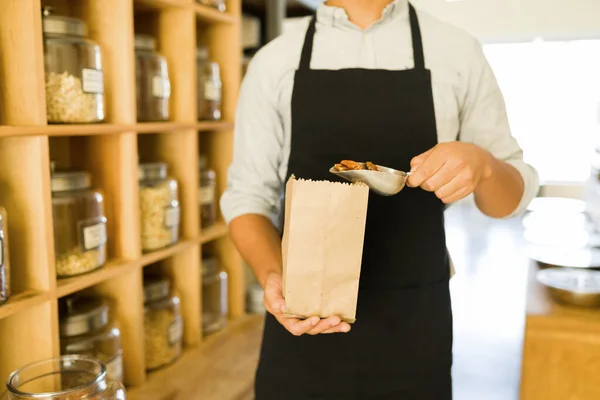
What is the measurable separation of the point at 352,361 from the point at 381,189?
16.6 inches

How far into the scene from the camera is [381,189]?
2.90 ft

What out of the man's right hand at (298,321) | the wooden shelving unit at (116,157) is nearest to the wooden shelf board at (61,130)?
the wooden shelving unit at (116,157)

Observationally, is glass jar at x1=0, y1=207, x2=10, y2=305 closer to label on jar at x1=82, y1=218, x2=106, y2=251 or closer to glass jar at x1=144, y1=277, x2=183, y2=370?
label on jar at x1=82, y1=218, x2=106, y2=251

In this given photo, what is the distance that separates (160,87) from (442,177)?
99cm

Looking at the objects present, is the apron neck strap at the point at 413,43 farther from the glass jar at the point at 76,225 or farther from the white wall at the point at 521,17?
the white wall at the point at 521,17

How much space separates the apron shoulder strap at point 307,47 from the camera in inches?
46.7


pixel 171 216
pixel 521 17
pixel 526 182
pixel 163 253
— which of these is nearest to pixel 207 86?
pixel 171 216

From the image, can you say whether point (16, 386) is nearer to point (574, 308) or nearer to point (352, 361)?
point (352, 361)

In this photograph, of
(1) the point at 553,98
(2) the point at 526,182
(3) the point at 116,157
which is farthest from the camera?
(1) the point at 553,98

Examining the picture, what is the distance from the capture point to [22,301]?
1173 mm

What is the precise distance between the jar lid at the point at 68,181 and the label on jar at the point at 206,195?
1.64 feet

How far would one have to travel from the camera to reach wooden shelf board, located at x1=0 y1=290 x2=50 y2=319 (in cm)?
114

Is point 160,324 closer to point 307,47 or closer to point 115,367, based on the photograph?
point 115,367

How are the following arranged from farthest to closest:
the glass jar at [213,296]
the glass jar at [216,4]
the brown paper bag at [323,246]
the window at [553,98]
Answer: the window at [553,98], the glass jar at [213,296], the glass jar at [216,4], the brown paper bag at [323,246]
